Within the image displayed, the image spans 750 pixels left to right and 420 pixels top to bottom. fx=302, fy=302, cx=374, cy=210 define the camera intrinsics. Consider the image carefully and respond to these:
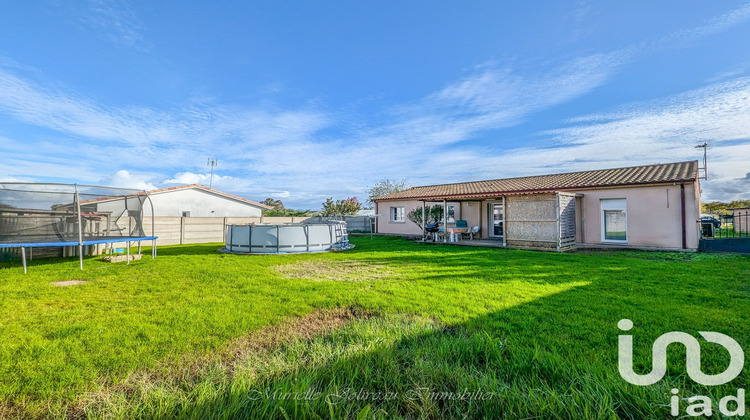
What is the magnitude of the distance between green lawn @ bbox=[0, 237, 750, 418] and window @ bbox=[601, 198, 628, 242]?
20.5ft

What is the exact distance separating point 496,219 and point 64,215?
17.2 m

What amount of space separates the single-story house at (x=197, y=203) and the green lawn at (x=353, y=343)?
16.6m

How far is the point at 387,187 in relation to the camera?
140 feet

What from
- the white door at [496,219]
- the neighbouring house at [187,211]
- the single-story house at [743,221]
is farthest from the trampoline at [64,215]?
the single-story house at [743,221]

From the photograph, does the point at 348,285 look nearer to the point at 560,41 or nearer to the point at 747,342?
the point at 747,342

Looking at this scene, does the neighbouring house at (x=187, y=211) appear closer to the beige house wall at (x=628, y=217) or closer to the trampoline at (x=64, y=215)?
the trampoline at (x=64, y=215)

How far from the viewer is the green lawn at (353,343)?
2.08 meters

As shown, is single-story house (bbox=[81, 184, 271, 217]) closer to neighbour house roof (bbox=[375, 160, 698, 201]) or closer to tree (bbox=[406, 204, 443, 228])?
tree (bbox=[406, 204, 443, 228])

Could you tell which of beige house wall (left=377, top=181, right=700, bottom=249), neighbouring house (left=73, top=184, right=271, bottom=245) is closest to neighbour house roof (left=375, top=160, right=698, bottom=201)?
beige house wall (left=377, top=181, right=700, bottom=249)

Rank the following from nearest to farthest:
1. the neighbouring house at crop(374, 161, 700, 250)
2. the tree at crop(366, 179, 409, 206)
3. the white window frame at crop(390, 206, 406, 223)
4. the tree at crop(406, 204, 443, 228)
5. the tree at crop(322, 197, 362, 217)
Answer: the neighbouring house at crop(374, 161, 700, 250), the tree at crop(406, 204, 443, 228), the white window frame at crop(390, 206, 406, 223), the tree at crop(322, 197, 362, 217), the tree at crop(366, 179, 409, 206)

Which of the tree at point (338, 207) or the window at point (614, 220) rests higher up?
the tree at point (338, 207)

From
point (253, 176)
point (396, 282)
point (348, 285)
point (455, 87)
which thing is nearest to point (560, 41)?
point (455, 87)

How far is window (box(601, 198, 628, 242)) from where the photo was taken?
11.9 meters

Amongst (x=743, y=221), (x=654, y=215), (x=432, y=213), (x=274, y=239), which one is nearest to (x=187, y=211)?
(x=274, y=239)
